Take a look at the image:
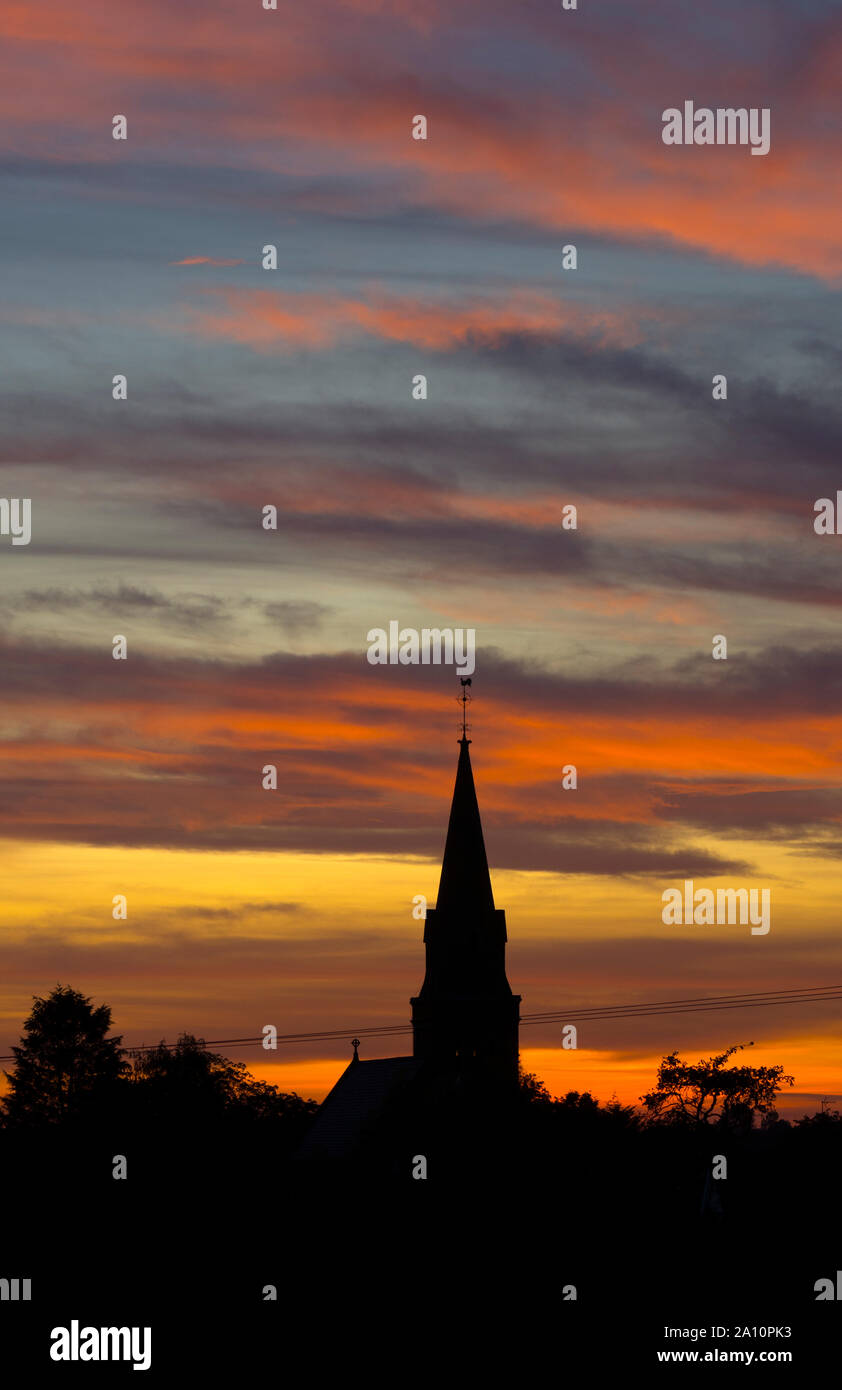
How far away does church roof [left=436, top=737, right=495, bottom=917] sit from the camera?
11969 centimetres

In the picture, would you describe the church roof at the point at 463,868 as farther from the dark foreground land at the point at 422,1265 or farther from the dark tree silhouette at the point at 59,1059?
the dark foreground land at the point at 422,1265

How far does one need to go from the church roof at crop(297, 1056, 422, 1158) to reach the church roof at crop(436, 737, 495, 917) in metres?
10.6

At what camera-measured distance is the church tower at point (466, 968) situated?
119 m

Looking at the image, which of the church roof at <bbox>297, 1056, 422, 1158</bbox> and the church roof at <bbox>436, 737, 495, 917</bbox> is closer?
the church roof at <bbox>297, 1056, 422, 1158</bbox>

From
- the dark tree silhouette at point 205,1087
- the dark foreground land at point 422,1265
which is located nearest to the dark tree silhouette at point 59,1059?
the dark tree silhouette at point 205,1087

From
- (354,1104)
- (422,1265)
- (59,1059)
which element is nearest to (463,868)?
(354,1104)

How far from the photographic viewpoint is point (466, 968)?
4692 inches

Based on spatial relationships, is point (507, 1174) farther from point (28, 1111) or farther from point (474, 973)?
point (28, 1111)

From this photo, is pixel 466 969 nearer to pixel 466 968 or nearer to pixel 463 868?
pixel 466 968

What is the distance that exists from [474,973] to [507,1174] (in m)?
50.4

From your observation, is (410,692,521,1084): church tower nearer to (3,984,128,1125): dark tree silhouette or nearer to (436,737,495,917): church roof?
(436,737,495,917): church roof

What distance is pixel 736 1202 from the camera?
3829 inches

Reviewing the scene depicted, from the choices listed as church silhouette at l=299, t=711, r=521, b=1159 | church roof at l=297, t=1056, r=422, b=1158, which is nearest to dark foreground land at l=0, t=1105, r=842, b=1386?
church roof at l=297, t=1056, r=422, b=1158
